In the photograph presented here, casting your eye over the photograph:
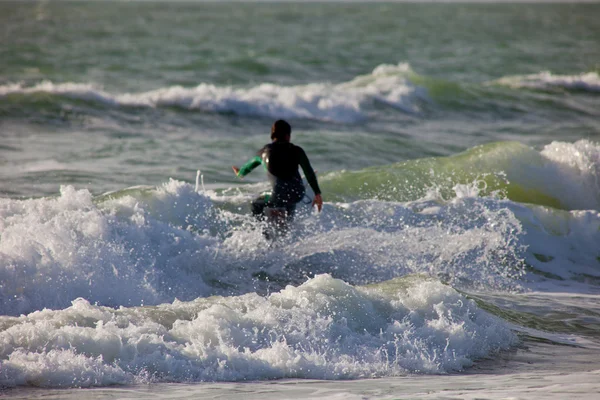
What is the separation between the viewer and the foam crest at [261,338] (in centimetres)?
550

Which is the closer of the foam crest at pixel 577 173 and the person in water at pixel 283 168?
the person in water at pixel 283 168

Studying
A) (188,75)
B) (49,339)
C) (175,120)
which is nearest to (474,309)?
(49,339)

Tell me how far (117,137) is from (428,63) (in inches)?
770

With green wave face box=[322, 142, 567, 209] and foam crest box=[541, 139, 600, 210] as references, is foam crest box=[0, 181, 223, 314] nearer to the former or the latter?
green wave face box=[322, 142, 567, 209]

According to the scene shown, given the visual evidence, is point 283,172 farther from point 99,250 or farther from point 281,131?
point 99,250

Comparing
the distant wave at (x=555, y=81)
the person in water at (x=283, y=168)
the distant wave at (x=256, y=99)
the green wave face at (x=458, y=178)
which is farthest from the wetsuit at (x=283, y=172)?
the distant wave at (x=555, y=81)

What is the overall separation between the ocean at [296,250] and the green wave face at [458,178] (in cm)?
5

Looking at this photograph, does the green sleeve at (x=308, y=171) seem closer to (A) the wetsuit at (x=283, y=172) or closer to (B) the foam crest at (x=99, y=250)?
(A) the wetsuit at (x=283, y=172)

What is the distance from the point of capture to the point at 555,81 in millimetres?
27250

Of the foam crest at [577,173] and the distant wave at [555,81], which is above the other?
the distant wave at [555,81]

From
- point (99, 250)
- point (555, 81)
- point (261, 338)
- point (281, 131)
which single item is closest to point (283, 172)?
point (281, 131)

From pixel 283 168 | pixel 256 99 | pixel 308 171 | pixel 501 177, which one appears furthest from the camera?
pixel 256 99

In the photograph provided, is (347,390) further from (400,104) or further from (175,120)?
(400,104)

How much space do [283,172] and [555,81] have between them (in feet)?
67.3
